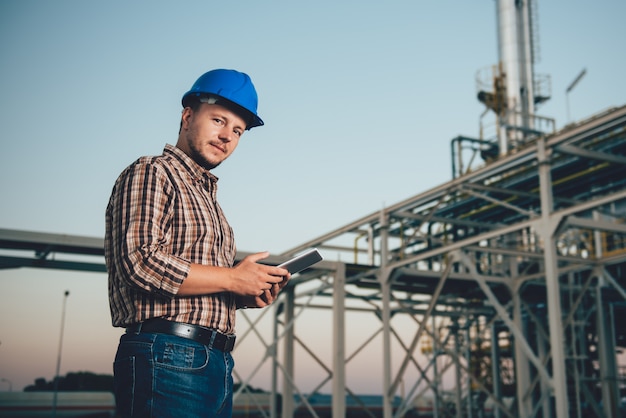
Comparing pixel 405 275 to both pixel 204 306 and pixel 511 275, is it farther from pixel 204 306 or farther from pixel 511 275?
pixel 204 306

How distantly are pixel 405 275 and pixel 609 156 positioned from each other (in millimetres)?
5271

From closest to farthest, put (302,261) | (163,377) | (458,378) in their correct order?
(163,377)
(302,261)
(458,378)

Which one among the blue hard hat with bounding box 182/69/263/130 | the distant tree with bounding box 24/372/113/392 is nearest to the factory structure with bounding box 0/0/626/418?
the blue hard hat with bounding box 182/69/263/130

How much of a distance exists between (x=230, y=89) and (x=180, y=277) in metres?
0.79

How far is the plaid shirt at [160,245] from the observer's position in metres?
2.08

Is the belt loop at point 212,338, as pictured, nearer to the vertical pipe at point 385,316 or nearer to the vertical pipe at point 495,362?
the vertical pipe at point 385,316

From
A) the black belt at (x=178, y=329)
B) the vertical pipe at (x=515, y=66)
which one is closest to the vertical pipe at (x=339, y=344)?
the vertical pipe at (x=515, y=66)

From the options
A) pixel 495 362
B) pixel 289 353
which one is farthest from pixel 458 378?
pixel 289 353

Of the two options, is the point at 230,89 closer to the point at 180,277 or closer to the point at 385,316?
the point at 180,277

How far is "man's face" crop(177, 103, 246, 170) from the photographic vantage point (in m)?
2.47

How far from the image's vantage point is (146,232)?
2.13 m

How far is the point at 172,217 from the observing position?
2270 millimetres

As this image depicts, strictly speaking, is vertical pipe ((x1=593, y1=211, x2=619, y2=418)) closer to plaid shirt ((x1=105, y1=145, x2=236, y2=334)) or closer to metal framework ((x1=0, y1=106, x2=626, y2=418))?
metal framework ((x1=0, y1=106, x2=626, y2=418))

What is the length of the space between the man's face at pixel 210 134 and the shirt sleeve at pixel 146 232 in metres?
0.23
